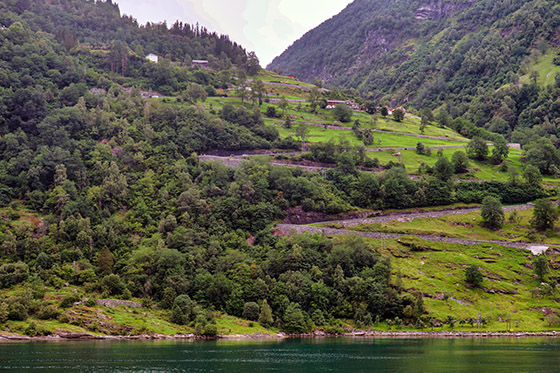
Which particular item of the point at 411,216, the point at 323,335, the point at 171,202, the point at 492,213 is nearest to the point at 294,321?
the point at 323,335

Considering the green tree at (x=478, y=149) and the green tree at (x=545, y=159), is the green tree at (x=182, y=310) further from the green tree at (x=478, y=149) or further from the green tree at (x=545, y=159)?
the green tree at (x=545, y=159)

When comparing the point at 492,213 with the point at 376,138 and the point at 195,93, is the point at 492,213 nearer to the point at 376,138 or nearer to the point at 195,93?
the point at 376,138

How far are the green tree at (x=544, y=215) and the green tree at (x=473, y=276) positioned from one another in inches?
1063

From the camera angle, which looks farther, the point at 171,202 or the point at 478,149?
the point at 478,149

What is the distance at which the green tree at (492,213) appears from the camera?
127 meters

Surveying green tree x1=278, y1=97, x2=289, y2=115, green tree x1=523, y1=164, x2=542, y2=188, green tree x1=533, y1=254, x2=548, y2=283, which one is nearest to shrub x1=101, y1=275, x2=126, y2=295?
green tree x1=533, y1=254, x2=548, y2=283

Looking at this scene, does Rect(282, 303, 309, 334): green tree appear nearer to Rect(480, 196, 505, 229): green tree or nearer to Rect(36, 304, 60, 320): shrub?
Rect(36, 304, 60, 320): shrub

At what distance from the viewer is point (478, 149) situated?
162m

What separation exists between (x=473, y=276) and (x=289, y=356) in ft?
175

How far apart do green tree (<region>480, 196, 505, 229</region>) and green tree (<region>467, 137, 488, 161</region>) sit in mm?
36540

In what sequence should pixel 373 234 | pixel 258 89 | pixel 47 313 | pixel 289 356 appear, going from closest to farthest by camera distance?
pixel 289 356, pixel 47 313, pixel 373 234, pixel 258 89

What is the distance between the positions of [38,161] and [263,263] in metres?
54.5

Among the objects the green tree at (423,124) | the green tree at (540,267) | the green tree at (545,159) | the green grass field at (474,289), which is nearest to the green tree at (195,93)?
the green tree at (423,124)

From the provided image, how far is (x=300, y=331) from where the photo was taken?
96.2 meters
